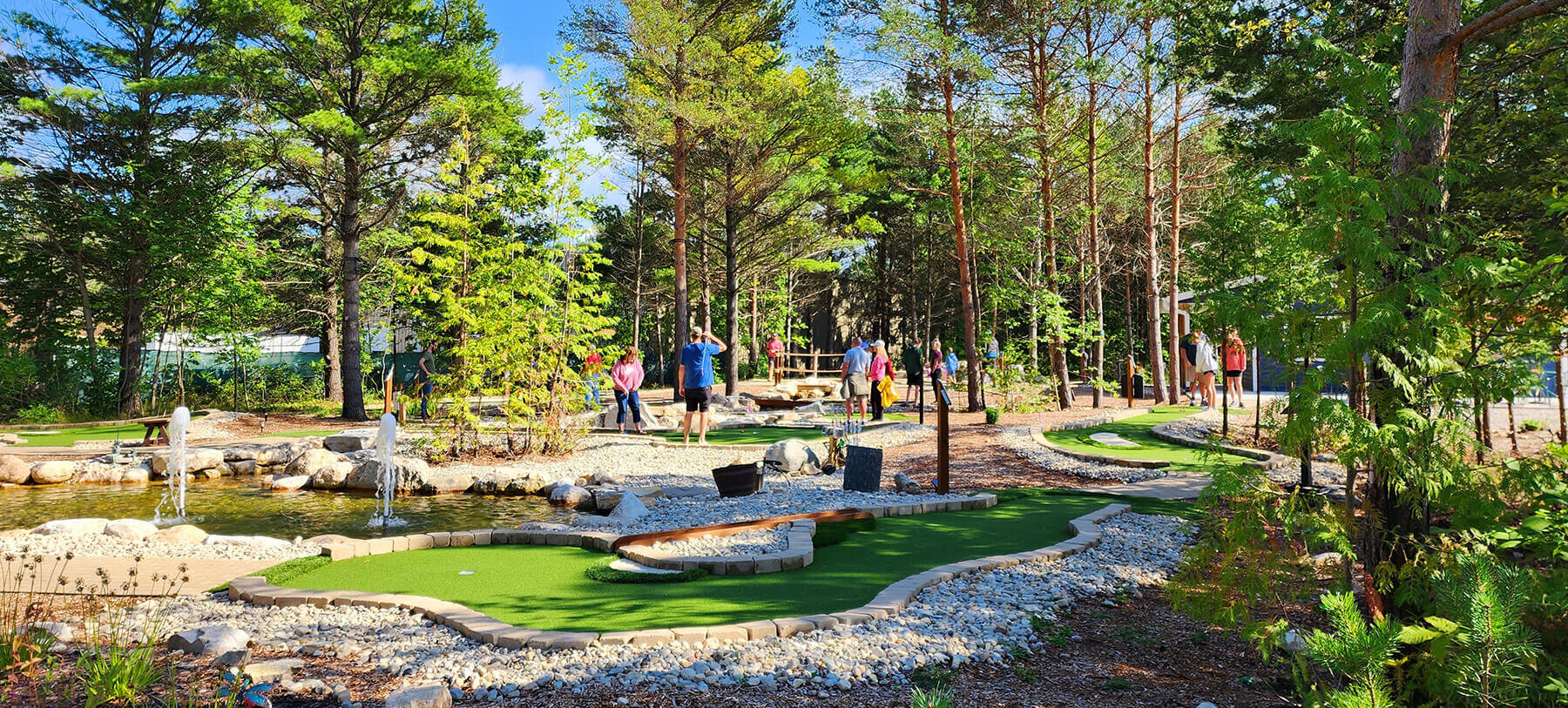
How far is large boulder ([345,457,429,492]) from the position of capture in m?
9.05

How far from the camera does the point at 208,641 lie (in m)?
3.61

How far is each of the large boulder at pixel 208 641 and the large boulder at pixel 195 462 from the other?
25.6ft

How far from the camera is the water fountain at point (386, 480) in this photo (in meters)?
7.32

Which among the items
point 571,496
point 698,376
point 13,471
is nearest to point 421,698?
point 571,496

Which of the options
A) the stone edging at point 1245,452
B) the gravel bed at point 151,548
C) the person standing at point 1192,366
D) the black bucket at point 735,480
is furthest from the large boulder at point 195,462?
the person standing at point 1192,366

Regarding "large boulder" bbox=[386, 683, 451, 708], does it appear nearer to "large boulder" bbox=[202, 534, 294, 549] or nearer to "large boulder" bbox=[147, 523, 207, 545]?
"large boulder" bbox=[202, 534, 294, 549]

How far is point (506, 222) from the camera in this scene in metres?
19.7

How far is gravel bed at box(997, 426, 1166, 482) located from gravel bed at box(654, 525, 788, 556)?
175 inches

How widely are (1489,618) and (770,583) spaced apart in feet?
10.4

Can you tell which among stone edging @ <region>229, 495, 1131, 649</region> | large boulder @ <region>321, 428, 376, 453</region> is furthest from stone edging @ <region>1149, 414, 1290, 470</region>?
large boulder @ <region>321, 428, 376, 453</region>

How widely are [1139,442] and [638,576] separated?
27.7 ft

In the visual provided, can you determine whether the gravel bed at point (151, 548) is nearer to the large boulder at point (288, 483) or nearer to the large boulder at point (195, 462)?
the large boulder at point (288, 483)

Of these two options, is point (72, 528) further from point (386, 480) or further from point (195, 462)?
point (195, 462)

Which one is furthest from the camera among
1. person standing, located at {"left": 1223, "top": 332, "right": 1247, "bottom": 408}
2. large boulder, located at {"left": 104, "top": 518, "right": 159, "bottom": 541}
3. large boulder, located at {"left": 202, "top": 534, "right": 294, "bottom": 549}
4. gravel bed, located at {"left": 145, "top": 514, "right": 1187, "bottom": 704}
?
person standing, located at {"left": 1223, "top": 332, "right": 1247, "bottom": 408}
